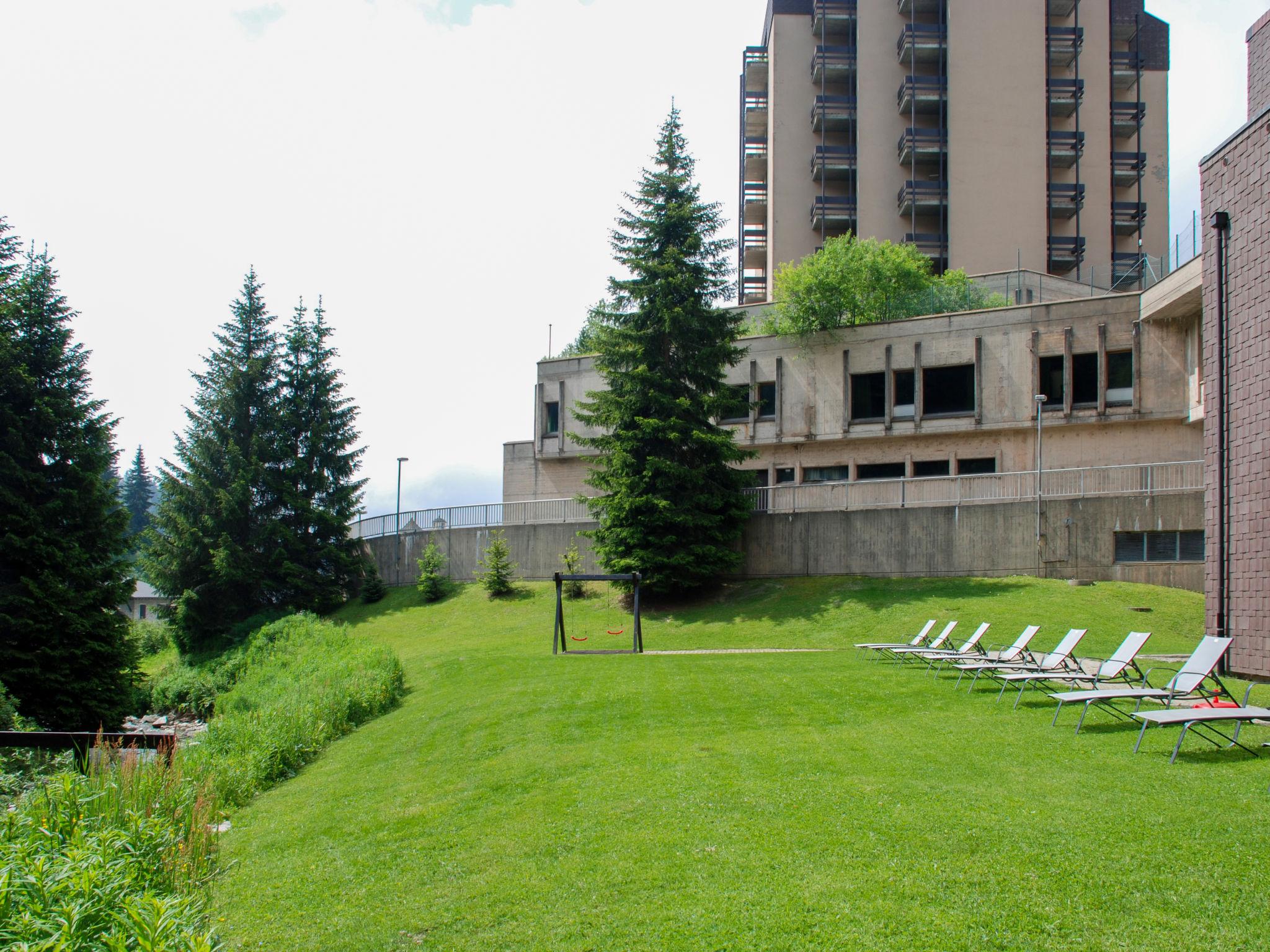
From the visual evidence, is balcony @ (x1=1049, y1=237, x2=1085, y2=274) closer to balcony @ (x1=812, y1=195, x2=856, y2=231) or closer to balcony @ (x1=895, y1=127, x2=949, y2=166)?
balcony @ (x1=895, y1=127, x2=949, y2=166)

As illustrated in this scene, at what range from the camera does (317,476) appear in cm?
4178

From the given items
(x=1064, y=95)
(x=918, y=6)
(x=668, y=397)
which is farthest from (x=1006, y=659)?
(x=918, y=6)

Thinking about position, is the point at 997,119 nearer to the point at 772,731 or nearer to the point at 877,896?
the point at 772,731

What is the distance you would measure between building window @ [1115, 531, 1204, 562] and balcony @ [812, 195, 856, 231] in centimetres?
3168

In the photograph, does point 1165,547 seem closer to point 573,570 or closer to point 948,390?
point 948,390

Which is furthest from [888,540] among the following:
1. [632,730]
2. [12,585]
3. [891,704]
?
[12,585]

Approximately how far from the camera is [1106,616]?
2258 cm

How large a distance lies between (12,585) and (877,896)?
2505 cm

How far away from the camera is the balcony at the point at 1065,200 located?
52.0 meters

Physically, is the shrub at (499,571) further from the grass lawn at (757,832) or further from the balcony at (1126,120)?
the balcony at (1126,120)

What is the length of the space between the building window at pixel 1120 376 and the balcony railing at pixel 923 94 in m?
24.4

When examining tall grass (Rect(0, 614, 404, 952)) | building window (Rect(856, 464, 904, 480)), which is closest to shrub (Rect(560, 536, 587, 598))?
building window (Rect(856, 464, 904, 480))

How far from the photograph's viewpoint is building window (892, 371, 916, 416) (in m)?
36.0

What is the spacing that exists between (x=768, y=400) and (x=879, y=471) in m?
5.13
